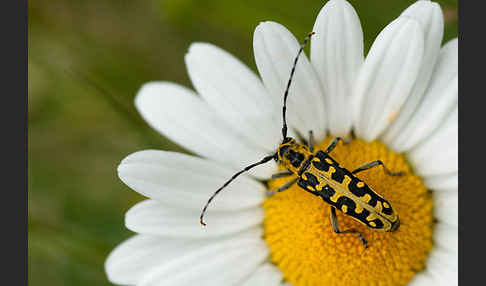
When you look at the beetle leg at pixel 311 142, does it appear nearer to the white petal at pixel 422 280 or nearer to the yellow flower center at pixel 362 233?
the yellow flower center at pixel 362 233

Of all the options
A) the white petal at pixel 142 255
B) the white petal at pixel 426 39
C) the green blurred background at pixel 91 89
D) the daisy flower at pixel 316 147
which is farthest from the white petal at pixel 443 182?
the green blurred background at pixel 91 89

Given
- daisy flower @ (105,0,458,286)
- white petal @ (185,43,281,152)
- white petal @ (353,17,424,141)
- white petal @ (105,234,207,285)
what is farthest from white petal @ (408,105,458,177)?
white petal @ (105,234,207,285)

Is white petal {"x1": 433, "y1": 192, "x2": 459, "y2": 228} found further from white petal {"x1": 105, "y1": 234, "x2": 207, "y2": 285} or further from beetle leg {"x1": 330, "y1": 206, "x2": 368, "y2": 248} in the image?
white petal {"x1": 105, "y1": 234, "x2": 207, "y2": 285}

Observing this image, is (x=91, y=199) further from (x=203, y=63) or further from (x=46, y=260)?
(x=203, y=63)

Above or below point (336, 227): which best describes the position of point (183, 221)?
above

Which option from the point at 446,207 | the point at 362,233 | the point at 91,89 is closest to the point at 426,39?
the point at 446,207

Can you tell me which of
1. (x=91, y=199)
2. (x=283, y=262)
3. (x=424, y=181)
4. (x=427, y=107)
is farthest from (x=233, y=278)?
(x=91, y=199)

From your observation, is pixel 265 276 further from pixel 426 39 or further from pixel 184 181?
pixel 426 39
